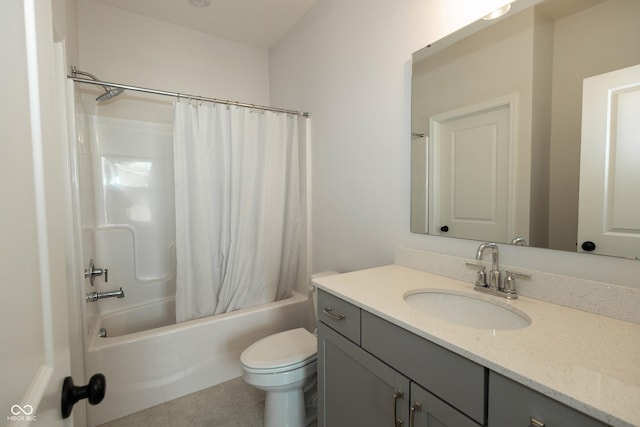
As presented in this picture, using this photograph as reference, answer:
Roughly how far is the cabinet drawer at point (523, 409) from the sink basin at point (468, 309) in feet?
1.27

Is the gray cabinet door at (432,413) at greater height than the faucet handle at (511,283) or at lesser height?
lesser

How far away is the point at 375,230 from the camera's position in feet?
5.60

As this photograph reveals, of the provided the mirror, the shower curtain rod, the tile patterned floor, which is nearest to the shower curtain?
the shower curtain rod

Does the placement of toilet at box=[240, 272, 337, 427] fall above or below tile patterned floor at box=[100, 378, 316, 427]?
above

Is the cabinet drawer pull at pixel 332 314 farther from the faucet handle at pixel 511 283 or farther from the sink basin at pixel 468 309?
the faucet handle at pixel 511 283

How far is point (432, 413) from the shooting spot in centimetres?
78

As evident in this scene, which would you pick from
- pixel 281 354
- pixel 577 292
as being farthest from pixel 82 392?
pixel 577 292

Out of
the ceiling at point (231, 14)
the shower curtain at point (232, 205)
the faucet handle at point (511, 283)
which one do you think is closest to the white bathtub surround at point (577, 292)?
the faucet handle at point (511, 283)

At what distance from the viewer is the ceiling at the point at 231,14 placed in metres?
2.08

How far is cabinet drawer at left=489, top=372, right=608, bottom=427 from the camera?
1.75ft

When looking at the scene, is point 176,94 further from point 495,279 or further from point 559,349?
Answer: point 559,349

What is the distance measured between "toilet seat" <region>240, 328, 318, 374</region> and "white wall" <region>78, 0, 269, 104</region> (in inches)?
84.4

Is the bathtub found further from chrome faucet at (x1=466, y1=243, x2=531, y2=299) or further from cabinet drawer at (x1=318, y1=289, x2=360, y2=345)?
chrome faucet at (x1=466, y1=243, x2=531, y2=299)

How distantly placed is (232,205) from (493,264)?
63.1 inches
